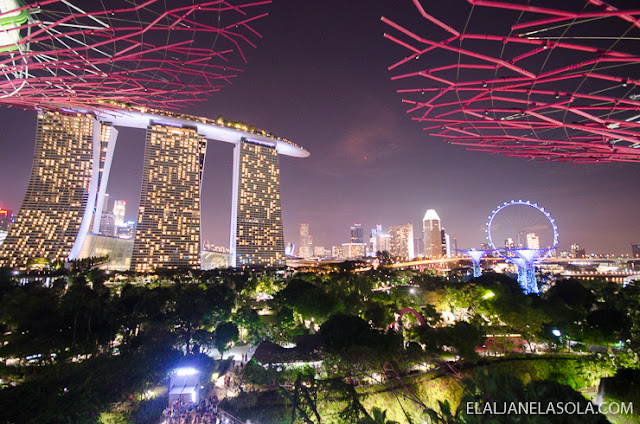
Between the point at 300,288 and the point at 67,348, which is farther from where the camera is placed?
the point at 300,288

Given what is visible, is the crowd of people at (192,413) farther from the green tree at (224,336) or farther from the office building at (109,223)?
the office building at (109,223)

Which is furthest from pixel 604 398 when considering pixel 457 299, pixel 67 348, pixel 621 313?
pixel 67 348

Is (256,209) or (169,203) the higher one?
(256,209)

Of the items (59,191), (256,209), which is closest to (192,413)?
(59,191)

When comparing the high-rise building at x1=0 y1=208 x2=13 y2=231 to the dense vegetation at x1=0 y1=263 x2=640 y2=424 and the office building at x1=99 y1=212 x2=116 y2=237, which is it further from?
the dense vegetation at x1=0 y1=263 x2=640 y2=424

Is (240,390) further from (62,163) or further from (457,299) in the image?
(62,163)

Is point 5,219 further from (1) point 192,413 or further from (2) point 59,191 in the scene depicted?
(1) point 192,413

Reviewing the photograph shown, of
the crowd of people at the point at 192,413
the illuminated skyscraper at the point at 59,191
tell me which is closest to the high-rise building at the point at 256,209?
the illuminated skyscraper at the point at 59,191
